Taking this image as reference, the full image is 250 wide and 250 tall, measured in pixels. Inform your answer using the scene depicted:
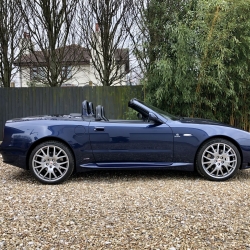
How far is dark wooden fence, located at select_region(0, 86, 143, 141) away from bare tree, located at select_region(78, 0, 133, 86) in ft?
4.76

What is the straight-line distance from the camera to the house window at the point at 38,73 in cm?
839

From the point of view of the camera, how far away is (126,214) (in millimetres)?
2459

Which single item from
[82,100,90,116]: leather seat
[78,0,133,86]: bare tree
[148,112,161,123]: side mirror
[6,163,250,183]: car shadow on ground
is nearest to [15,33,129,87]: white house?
[78,0,133,86]: bare tree

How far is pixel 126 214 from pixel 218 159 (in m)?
1.67

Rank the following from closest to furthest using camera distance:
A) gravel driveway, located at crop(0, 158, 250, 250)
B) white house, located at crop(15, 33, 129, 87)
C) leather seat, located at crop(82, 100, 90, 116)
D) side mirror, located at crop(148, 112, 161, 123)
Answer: gravel driveway, located at crop(0, 158, 250, 250) → side mirror, located at crop(148, 112, 161, 123) → leather seat, located at crop(82, 100, 90, 116) → white house, located at crop(15, 33, 129, 87)

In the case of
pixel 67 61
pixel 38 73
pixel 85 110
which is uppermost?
pixel 67 61

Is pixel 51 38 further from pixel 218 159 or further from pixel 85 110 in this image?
pixel 218 159

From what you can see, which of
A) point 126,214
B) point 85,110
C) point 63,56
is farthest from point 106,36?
point 126,214

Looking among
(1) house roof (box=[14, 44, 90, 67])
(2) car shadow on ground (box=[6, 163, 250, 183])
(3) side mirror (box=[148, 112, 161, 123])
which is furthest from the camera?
(1) house roof (box=[14, 44, 90, 67])

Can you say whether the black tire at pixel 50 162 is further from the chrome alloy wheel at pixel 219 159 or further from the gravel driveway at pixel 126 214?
the chrome alloy wheel at pixel 219 159

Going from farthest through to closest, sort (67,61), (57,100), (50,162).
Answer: (67,61)
(57,100)
(50,162)

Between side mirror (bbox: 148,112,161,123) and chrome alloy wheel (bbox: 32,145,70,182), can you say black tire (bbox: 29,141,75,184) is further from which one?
side mirror (bbox: 148,112,161,123)

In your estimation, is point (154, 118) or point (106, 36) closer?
point (154, 118)

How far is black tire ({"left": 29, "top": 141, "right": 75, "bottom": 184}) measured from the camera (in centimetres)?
Answer: 346
